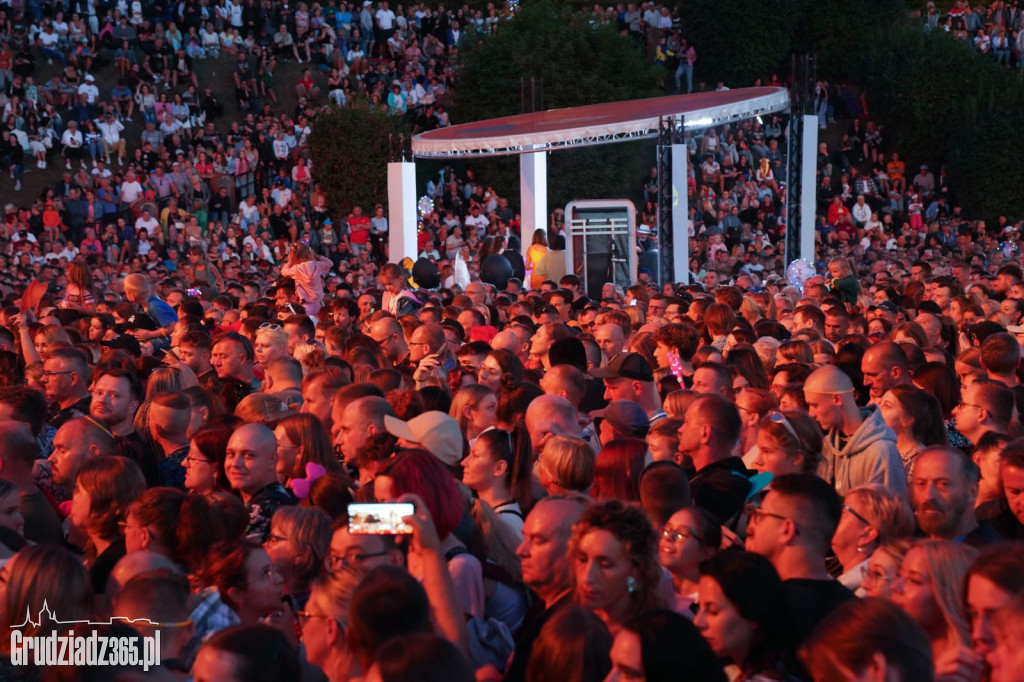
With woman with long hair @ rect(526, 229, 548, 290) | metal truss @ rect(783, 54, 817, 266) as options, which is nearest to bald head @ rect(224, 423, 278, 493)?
woman with long hair @ rect(526, 229, 548, 290)

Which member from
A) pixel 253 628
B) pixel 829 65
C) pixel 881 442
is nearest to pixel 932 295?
pixel 881 442

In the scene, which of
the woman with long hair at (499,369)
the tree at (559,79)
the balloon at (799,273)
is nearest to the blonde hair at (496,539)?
the woman with long hair at (499,369)

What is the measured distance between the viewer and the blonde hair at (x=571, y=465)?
5223 mm

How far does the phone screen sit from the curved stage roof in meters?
14.6

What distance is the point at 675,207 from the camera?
59.2 feet

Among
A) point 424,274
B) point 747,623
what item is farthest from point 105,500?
point 424,274

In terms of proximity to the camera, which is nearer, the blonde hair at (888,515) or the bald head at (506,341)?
the blonde hair at (888,515)

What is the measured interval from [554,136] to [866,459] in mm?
13848

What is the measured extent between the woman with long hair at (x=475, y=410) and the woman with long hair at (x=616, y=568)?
223 cm

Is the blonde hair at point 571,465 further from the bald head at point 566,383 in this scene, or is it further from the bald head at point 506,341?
the bald head at point 506,341

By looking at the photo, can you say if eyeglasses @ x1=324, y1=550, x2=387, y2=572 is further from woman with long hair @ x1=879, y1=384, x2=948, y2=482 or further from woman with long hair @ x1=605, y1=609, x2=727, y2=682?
woman with long hair @ x1=879, y1=384, x2=948, y2=482

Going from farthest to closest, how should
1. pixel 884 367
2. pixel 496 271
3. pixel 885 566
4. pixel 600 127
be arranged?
1. pixel 600 127
2. pixel 496 271
3. pixel 884 367
4. pixel 885 566

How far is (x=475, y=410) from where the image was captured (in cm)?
633

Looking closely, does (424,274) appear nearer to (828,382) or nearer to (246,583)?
(828,382)
